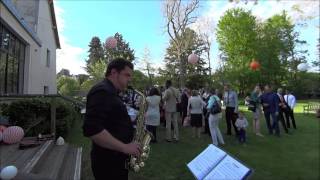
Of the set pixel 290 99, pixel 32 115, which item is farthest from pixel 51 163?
pixel 290 99

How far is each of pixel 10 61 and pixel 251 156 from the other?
10418 millimetres

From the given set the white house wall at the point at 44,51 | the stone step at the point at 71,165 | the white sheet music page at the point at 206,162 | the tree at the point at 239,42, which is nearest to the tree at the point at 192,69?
the tree at the point at 239,42

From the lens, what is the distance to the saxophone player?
116 inches

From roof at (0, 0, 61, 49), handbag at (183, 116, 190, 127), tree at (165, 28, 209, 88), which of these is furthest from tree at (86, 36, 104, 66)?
handbag at (183, 116, 190, 127)

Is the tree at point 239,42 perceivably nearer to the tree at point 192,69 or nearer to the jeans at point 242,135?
the tree at point 192,69

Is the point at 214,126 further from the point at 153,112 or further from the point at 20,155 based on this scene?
the point at 20,155

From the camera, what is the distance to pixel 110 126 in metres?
3.16

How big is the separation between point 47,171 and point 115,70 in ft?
11.2

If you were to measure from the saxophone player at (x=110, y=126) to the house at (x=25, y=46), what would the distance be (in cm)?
870

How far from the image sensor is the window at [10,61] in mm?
13180

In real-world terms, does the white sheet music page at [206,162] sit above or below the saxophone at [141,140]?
below

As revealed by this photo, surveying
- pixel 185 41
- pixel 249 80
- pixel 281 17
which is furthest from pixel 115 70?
pixel 281 17

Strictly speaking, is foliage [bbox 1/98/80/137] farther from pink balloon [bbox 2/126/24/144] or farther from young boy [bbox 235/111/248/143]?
young boy [bbox 235/111/248/143]

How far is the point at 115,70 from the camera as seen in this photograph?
3.32 m
